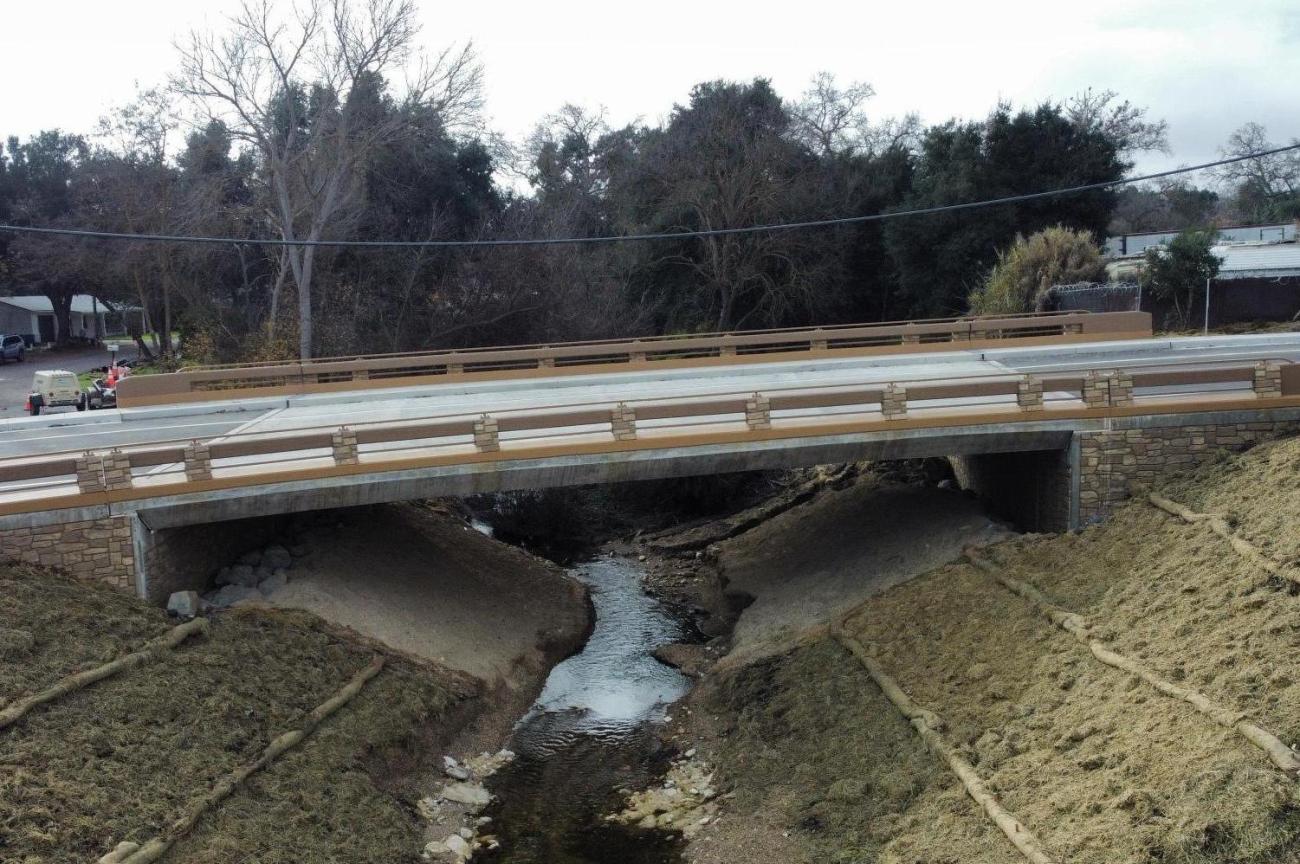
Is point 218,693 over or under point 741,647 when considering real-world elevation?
over

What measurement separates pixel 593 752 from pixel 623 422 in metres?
6.29

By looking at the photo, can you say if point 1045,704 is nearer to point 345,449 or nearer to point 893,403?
point 893,403

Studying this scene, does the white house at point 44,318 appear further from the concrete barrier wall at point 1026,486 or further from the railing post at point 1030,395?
the railing post at point 1030,395

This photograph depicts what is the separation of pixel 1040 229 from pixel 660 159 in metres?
18.9

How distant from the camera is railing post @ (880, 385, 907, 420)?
2106 cm

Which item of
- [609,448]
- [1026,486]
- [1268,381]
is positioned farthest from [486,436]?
[1268,381]

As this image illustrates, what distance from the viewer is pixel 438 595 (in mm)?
23828

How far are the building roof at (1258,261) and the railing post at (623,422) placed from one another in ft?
84.4

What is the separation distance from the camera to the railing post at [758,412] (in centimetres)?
2084

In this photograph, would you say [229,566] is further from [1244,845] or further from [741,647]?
[1244,845]

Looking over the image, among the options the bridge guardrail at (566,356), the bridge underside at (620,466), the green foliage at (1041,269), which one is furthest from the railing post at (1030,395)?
the green foliage at (1041,269)

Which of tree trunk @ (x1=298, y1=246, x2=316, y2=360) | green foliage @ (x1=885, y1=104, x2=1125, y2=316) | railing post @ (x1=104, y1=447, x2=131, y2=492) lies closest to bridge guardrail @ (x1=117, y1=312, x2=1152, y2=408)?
→ tree trunk @ (x1=298, y1=246, x2=316, y2=360)

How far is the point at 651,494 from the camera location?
38.3m

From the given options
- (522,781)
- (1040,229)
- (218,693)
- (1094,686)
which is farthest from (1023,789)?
(1040,229)
